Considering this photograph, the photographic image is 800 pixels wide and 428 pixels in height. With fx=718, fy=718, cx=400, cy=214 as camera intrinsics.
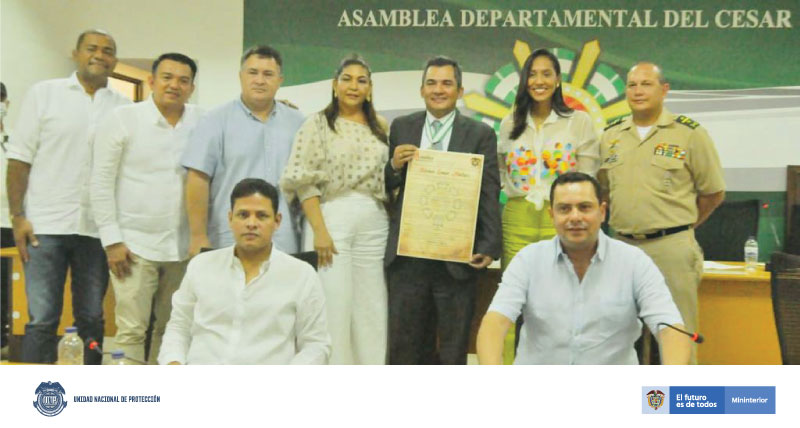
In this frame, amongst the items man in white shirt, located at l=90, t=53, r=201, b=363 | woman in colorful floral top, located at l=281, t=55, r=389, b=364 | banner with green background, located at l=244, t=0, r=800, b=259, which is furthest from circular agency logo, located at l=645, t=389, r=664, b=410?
man in white shirt, located at l=90, t=53, r=201, b=363

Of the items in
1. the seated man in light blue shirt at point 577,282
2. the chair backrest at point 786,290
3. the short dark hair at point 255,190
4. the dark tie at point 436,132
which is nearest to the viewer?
the seated man in light blue shirt at point 577,282

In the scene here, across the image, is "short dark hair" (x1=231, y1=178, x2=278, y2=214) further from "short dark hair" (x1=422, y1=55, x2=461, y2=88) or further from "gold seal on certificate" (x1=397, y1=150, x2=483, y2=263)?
"short dark hair" (x1=422, y1=55, x2=461, y2=88)

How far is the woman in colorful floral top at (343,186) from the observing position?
2656mm

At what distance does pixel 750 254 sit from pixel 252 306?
1863mm

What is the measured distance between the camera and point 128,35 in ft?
8.90

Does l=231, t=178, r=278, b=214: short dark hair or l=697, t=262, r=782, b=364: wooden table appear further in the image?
l=697, t=262, r=782, b=364: wooden table

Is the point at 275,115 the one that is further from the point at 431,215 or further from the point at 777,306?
the point at 777,306

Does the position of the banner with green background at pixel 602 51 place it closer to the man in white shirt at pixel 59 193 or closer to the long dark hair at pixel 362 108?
the long dark hair at pixel 362 108

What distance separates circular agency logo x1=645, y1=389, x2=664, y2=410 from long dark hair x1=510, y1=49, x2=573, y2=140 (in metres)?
1.06

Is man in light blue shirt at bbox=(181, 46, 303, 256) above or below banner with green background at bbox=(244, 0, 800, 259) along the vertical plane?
below

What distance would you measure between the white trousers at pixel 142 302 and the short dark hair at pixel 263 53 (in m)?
0.82

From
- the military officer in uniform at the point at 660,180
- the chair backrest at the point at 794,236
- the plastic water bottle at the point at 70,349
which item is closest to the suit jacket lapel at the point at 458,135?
the military officer in uniform at the point at 660,180

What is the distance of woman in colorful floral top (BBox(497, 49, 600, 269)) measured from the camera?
2635 mm

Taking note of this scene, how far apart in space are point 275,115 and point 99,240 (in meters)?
0.82
